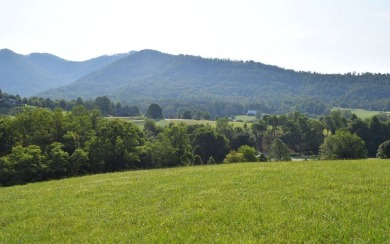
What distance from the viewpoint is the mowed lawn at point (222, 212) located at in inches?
503

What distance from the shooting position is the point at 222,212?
1565 cm

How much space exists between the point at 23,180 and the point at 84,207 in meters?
36.8

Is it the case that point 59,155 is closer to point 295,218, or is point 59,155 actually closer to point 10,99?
point 295,218

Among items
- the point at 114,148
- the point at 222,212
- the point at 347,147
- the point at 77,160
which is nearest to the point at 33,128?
the point at 77,160

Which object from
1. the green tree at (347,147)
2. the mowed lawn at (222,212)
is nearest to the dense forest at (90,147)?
the green tree at (347,147)

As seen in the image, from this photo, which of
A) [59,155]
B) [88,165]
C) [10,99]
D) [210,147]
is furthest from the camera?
[10,99]

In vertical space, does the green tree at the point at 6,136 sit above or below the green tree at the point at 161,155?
above

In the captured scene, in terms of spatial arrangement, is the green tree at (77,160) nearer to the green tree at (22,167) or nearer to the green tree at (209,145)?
the green tree at (22,167)

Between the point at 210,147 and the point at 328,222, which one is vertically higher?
the point at 328,222

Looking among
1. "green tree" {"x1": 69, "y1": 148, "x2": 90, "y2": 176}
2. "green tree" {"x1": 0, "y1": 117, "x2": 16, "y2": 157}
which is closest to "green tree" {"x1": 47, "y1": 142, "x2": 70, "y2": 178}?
"green tree" {"x1": 69, "y1": 148, "x2": 90, "y2": 176}

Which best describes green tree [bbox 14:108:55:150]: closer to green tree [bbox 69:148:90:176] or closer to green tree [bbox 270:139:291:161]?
green tree [bbox 69:148:90:176]

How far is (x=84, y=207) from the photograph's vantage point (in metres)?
20.1

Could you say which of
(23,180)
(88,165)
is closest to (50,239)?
(23,180)

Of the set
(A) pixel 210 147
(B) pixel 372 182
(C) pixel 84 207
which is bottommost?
(A) pixel 210 147
